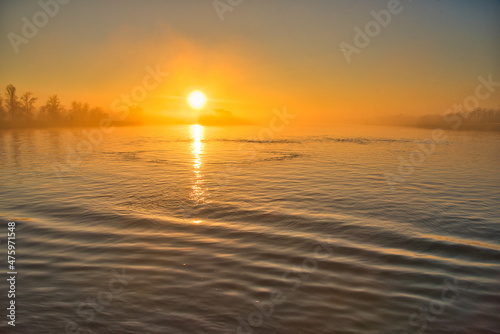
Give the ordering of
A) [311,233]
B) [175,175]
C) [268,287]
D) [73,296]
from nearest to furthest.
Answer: [73,296] → [268,287] → [311,233] → [175,175]

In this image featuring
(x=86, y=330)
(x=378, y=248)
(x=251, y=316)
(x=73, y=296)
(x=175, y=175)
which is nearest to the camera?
(x=86, y=330)

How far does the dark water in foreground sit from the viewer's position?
18.2ft

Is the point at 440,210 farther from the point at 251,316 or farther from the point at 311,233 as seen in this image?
the point at 251,316

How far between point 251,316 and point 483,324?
3.39 meters

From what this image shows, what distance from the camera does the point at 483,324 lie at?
5.45 m

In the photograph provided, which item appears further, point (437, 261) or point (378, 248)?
point (378, 248)

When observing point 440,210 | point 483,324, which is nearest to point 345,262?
point 483,324

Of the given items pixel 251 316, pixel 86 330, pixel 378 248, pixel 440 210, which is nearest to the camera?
pixel 86 330

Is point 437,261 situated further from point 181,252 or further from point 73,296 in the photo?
point 73,296

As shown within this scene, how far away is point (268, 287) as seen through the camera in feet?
21.6

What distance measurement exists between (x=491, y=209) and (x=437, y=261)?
6614 millimetres

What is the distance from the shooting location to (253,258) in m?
8.01

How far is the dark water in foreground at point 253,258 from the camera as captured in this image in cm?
554

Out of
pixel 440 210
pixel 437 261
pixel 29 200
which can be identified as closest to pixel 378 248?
pixel 437 261
